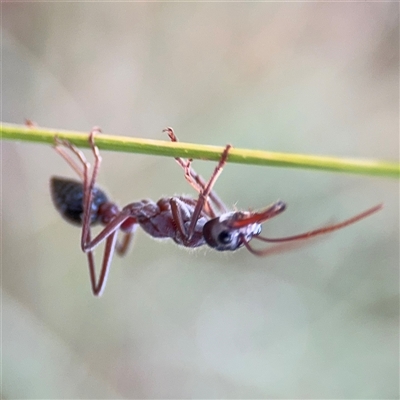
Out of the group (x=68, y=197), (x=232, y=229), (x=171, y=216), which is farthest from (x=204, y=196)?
(x=68, y=197)

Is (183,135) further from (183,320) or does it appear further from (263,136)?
(183,320)

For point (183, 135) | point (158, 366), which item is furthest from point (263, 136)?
point (158, 366)

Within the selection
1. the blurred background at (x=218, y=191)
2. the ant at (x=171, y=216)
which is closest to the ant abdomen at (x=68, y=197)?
the ant at (x=171, y=216)

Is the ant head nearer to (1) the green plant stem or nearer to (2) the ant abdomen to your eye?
(1) the green plant stem

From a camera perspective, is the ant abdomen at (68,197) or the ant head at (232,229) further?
the ant abdomen at (68,197)

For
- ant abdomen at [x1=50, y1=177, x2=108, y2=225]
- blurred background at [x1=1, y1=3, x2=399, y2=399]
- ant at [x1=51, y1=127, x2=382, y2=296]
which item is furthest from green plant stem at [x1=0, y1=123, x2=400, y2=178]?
blurred background at [x1=1, y1=3, x2=399, y2=399]

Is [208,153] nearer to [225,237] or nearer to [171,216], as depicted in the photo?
[225,237]

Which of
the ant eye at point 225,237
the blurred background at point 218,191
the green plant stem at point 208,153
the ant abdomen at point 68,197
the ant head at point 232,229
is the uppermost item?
the blurred background at point 218,191

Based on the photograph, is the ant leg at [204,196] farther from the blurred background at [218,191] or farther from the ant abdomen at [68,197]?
the blurred background at [218,191]
